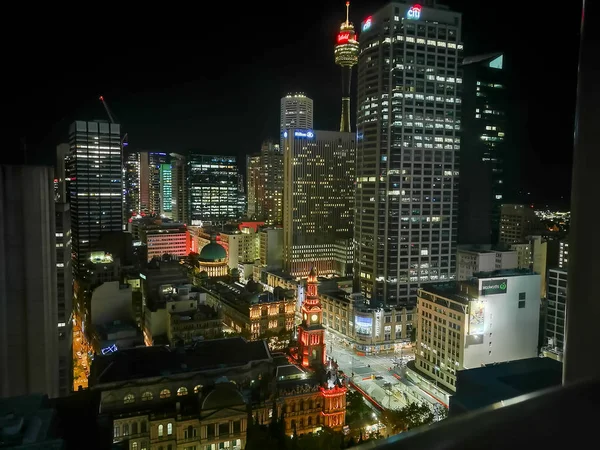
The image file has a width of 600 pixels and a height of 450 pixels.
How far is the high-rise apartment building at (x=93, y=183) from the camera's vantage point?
1243 inches

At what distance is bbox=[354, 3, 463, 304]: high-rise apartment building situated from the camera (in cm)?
2222

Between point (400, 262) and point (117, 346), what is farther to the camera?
point (400, 262)

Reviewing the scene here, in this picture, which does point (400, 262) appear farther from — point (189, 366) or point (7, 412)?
point (7, 412)

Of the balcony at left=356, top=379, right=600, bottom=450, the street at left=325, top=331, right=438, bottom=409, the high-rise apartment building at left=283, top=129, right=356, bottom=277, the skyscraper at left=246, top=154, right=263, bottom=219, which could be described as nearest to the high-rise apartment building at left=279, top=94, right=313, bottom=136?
the skyscraper at left=246, top=154, right=263, bottom=219

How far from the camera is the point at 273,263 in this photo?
33.1m

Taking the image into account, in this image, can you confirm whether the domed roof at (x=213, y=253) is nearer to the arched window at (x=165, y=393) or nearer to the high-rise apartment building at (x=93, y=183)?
the high-rise apartment building at (x=93, y=183)

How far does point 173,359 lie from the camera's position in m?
12.4

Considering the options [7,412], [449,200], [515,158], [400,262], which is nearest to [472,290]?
[400,262]

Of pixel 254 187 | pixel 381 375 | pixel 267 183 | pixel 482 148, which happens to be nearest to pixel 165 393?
pixel 381 375

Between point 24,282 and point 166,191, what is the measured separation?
2270 inches

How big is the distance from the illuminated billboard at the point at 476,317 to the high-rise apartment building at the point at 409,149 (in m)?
7.11

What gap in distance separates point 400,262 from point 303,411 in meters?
11.4

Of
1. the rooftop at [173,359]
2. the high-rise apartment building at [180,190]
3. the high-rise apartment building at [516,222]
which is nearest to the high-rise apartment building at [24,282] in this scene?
the rooftop at [173,359]

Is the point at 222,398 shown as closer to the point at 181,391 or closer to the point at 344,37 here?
the point at 181,391
